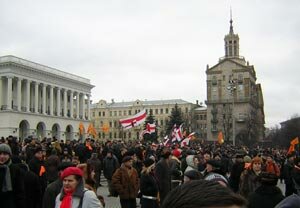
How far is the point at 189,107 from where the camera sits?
130 meters

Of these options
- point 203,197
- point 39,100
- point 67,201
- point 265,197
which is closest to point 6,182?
point 67,201

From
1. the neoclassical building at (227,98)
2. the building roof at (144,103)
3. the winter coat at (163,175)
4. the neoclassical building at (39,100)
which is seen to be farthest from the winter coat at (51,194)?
the building roof at (144,103)

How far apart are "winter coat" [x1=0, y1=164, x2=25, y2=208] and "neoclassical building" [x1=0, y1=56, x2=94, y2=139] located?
63.3 meters

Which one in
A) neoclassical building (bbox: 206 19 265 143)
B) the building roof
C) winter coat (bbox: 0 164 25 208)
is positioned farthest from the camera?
the building roof

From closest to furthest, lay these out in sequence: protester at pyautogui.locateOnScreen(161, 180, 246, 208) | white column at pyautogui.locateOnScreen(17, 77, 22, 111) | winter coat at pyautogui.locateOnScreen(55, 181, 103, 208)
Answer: protester at pyautogui.locateOnScreen(161, 180, 246, 208) < winter coat at pyautogui.locateOnScreen(55, 181, 103, 208) < white column at pyautogui.locateOnScreen(17, 77, 22, 111)

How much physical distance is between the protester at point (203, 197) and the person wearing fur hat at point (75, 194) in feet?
12.7

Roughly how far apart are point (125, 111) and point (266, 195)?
13201cm

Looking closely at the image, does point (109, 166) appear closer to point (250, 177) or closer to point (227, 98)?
point (250, 177)

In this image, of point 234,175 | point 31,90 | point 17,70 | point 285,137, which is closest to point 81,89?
point 31,90

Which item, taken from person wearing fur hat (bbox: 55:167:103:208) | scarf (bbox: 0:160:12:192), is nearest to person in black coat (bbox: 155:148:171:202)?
scarf (bbox: 0:160:12:192)

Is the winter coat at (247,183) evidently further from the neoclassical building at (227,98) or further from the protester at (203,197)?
the neoclassical building at (227,98)

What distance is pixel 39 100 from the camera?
78.4m

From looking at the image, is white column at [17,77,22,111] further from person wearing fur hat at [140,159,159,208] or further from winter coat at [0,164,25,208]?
winter coat at [0,164,25,208]

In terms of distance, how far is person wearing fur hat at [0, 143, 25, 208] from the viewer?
23.1ft
